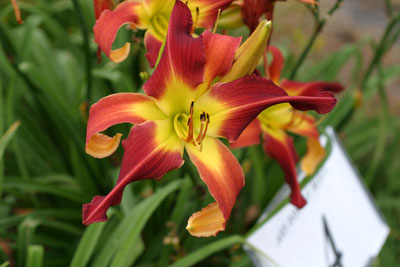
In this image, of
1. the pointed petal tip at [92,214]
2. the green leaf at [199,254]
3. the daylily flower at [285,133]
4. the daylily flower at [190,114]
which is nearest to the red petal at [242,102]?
the daylily flower at [190,114]

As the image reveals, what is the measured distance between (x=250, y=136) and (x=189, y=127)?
19cm

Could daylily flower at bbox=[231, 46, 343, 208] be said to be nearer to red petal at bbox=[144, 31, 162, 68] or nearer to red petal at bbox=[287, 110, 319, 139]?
red petal at bbox=[287, 110, 319, 139]

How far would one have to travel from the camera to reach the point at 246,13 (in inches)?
27.2

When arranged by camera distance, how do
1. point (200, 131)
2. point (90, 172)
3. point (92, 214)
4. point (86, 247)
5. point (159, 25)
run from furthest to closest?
point (90, 172)
point (86, 247)
point (159, 25)
point (200, 131)
point (92, 214)

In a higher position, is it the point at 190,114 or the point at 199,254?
the point at 190,114

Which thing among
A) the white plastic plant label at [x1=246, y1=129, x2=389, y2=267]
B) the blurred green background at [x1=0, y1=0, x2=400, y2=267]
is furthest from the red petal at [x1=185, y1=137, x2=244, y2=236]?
the white plastic plant label at [x1=246, y1=129, x2=389, y2=267]

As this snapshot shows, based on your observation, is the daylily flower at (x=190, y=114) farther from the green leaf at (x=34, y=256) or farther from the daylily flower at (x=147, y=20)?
the green leaf at (x=34, y=256)

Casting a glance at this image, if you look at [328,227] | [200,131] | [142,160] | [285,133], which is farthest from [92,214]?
[328,227]

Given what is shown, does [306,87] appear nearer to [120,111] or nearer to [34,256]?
[120,111]

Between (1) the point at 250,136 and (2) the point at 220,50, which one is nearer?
(2) the point at 220,50

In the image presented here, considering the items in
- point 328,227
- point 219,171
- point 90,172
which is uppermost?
point 219,171

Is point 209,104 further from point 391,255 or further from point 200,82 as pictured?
point 391,255

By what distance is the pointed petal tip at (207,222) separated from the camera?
60 centimetres

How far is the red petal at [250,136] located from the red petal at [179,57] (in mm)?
181
